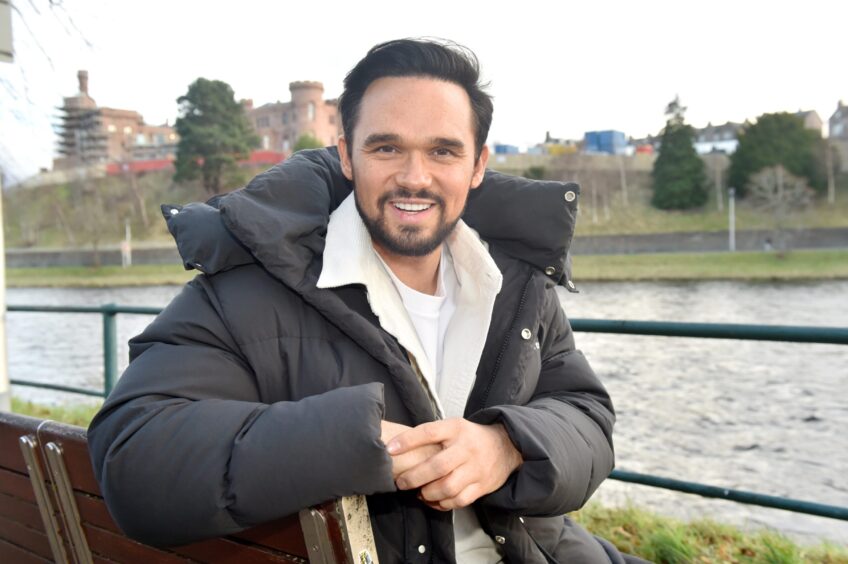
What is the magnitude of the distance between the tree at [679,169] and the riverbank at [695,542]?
166 feet

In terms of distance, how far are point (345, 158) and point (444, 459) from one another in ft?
2.88

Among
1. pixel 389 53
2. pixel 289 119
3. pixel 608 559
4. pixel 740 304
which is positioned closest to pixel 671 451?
pixel 608 559

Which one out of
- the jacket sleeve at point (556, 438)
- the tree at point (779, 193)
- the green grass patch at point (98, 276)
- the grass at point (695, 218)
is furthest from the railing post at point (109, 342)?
the tree at point (779, 193)

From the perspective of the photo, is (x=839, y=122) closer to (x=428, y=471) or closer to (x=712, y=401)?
(x=712, y=401)

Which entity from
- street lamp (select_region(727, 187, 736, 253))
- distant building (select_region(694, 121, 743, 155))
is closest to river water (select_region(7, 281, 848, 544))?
street lamp (select_region(727, 187, 736, 253))

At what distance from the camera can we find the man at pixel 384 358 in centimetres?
120

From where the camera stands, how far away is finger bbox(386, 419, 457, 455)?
4.19 ft

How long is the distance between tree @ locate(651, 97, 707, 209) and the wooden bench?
52596 mm

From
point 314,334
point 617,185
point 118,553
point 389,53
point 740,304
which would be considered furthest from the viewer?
point 617,185

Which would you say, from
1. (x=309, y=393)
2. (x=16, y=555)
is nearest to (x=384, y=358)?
(x=309, y=393)

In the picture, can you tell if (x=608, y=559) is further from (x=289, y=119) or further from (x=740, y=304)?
(x=289, y=119)

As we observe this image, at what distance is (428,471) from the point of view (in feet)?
4.24

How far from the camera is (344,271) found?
1.59 m

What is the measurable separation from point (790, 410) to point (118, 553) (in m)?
11.5
